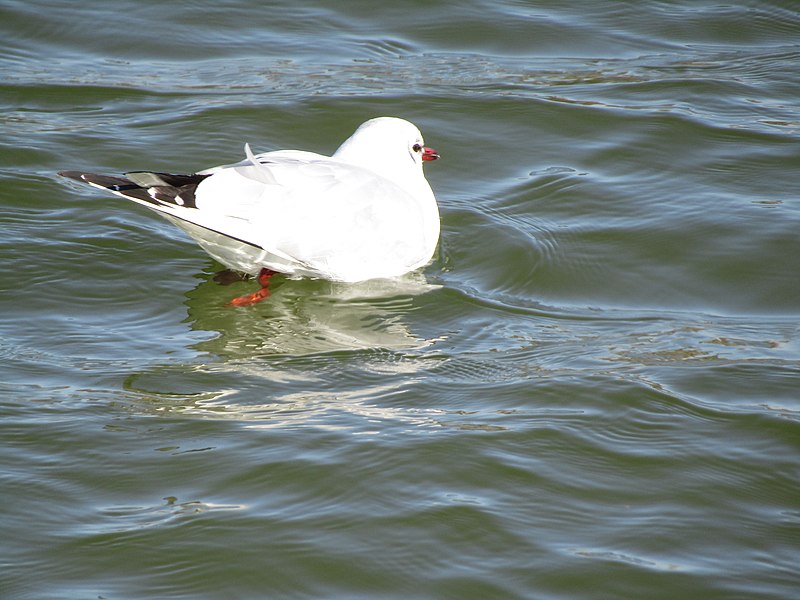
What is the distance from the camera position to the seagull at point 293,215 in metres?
5.41

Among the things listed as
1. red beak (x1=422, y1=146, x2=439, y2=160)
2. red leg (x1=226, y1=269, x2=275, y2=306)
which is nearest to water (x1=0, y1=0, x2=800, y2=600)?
red leg (x1=226, y1=269, x2=275, y2=306)

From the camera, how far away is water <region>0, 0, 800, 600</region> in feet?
12.4

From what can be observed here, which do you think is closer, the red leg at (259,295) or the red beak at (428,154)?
the red leg at (259,295)

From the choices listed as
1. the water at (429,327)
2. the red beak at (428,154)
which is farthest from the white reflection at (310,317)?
the red beak at (428,154)

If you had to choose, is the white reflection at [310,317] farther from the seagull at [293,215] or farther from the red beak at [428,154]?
the red beak at [428,154]

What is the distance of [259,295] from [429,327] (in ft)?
3.20

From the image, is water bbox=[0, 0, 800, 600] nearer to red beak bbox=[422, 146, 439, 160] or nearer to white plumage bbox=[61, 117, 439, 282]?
white plumage bbox=[61, 117, 439, 282]

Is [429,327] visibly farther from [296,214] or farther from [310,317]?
[296,214]

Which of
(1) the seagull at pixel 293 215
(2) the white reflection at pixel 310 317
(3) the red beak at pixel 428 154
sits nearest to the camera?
(2) the white reflection at pixel 310 317

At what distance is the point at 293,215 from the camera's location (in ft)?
18.5

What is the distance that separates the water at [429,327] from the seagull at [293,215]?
0.20 m

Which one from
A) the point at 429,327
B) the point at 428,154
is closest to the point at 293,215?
the point at 429,327

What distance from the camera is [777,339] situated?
216 inches

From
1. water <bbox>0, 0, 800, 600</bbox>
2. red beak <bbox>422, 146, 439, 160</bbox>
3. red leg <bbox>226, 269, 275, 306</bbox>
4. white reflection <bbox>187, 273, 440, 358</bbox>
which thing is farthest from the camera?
red beak <bbox>422, 146, 439, 160</bbox>
